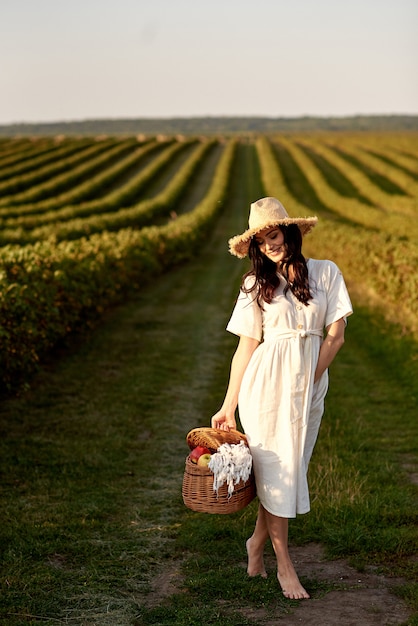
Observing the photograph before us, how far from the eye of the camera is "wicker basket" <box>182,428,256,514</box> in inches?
188

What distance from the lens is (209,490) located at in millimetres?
4766

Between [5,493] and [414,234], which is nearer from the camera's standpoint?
[5,493]

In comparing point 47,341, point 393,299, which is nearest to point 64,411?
point 47,341

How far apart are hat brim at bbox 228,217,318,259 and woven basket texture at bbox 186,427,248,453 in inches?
43.9

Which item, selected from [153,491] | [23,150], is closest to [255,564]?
Answer: [153,491]

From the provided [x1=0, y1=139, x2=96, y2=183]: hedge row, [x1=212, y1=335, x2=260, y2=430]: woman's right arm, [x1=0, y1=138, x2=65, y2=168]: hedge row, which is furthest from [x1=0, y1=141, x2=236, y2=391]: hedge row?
[x1=0, y1=138, x2=65, y2=168]: hedge row

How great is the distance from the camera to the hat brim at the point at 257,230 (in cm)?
483

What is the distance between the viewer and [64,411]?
32.0 feet

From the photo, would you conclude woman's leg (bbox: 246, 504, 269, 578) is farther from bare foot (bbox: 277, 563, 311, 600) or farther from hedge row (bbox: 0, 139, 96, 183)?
hedge row (bbox: 0, 139, 96, 183)

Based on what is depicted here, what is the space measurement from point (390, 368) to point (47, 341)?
509 centimetres

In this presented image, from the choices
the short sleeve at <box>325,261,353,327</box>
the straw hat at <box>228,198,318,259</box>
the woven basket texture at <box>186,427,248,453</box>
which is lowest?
the woven basket texture at <box>186,427,248,453</box>

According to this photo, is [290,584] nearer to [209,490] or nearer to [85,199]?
[209,490]

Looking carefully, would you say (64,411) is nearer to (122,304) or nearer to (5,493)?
(5,493)

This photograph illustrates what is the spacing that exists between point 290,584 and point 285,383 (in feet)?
4.18
